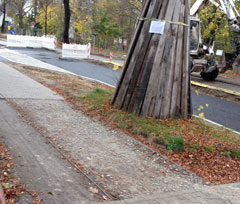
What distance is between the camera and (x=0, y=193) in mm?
3516

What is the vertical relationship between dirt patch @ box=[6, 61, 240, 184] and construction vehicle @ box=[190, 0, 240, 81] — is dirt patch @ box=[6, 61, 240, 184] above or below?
below

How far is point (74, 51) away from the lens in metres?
27.3

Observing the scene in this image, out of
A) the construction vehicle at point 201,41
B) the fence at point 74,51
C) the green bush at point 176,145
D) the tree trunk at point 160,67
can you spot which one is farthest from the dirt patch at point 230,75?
the green bush at point 176,145

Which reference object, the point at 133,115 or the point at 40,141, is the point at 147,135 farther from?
the point at 40,141

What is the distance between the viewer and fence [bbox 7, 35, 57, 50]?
3177cm

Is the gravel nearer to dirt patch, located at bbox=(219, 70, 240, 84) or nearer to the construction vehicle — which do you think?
the construction vehicle

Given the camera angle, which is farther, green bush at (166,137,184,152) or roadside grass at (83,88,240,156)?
roadside grass at (83,88,240,156)

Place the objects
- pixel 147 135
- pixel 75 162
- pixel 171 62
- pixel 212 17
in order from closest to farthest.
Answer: pixel 75 162 → pixel 147 135 → pixel 171 62 → pixel 212 17

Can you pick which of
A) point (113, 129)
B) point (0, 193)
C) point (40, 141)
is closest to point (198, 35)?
point (113, 129)

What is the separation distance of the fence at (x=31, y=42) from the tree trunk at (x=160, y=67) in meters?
25.4

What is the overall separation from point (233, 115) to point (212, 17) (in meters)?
18.3

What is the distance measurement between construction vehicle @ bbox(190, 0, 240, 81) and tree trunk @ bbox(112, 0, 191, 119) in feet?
31.4

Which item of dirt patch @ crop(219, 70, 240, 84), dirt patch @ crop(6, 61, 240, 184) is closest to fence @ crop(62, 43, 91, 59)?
dirt patch @ crop(219, 70, 240, 84)

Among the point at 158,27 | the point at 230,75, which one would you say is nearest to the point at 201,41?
the point at 230,75
